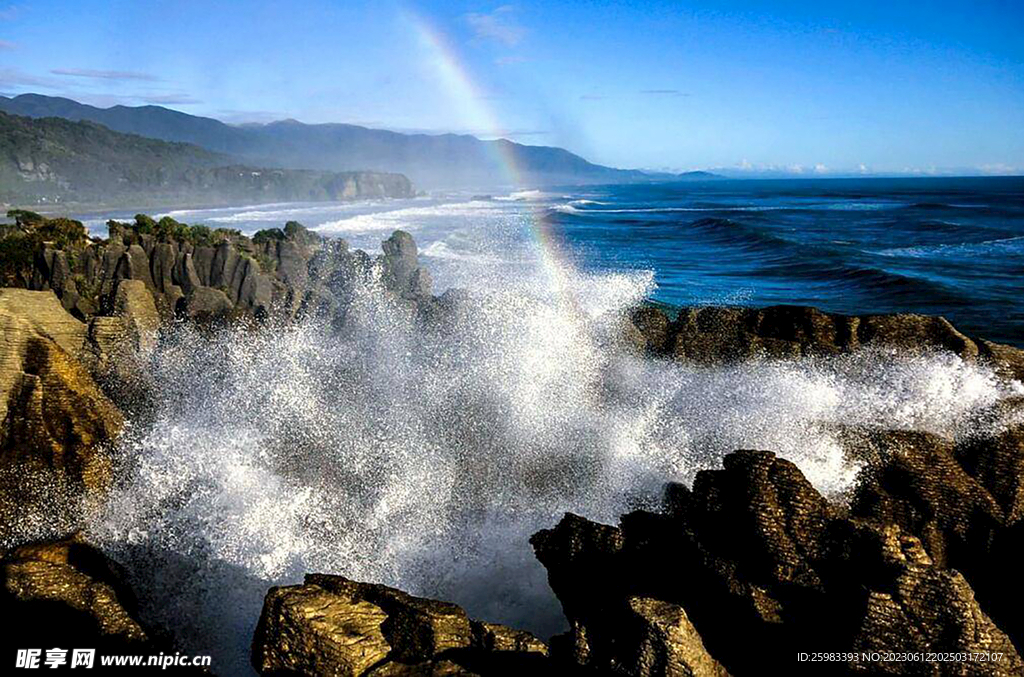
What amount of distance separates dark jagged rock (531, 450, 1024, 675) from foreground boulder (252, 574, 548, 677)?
72 cm

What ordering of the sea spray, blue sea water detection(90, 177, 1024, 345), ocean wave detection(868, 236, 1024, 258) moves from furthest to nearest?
ocean wave detection(868, 236, 1024, 258) < blue sea water detection(90, 177, 1024, 345) < the sea spray

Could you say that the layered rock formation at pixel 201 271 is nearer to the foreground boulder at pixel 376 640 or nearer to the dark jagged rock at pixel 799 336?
the dark jagged rock at pixel 799 336

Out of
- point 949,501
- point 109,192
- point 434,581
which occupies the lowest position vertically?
point 434,581

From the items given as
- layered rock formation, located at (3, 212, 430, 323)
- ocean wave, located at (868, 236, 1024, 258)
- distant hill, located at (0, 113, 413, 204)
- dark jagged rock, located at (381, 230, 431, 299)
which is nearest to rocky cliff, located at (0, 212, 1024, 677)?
layered rock formation, located at (3, 212, 430, 323)

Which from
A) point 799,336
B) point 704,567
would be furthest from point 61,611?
point 799,336

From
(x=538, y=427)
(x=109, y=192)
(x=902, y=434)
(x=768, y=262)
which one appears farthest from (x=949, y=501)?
(x=109, y=192)

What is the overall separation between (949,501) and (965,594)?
311 centimetres

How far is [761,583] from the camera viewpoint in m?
7.36

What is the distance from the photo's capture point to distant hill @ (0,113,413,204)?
12312cm

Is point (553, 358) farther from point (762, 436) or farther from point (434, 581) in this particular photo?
point (434, 581)

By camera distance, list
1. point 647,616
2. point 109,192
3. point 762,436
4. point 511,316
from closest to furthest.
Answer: point 647,616, point 762,436, point 511,316, point 109,192

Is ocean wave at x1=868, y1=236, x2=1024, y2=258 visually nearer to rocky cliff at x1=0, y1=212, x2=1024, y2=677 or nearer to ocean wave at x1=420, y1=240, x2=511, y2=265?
ocean wave at x1=420, y1=240, x2=511, y2=265

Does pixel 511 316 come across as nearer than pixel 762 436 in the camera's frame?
No

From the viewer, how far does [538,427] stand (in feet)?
42.4
